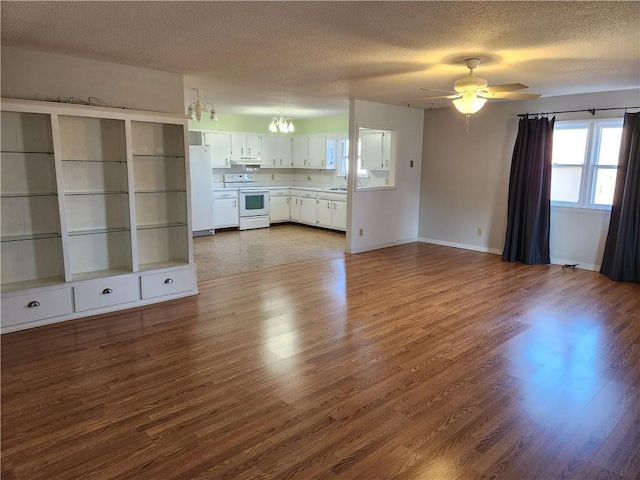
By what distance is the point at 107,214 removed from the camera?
4203 mm

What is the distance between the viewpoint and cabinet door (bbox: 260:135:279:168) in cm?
948

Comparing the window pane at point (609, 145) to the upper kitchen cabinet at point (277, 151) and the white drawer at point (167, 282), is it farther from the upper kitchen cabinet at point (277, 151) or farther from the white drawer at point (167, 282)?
the upper kitchen cabinet at point (277, 151)

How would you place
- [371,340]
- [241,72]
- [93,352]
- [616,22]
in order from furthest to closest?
[241,72], [371,340], [93,352], [616,22]

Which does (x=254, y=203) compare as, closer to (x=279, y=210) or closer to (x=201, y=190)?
(x=279, y=210)

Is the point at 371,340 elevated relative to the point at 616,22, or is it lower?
lower

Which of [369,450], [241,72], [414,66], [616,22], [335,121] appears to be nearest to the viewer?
[369,450]

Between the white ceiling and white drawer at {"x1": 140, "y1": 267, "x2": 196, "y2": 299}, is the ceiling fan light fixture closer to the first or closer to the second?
the white ceiling

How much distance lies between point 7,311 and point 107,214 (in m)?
1.20

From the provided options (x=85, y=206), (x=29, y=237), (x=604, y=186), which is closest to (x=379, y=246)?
(x=604, y=186)

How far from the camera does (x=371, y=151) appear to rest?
792cm

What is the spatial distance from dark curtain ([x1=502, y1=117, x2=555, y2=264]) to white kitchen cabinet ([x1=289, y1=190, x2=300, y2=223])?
4521 mm

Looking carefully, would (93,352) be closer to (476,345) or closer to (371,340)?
(371,340)

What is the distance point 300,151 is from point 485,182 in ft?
14.8

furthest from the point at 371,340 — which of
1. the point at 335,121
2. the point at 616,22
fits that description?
the point at 335,121
